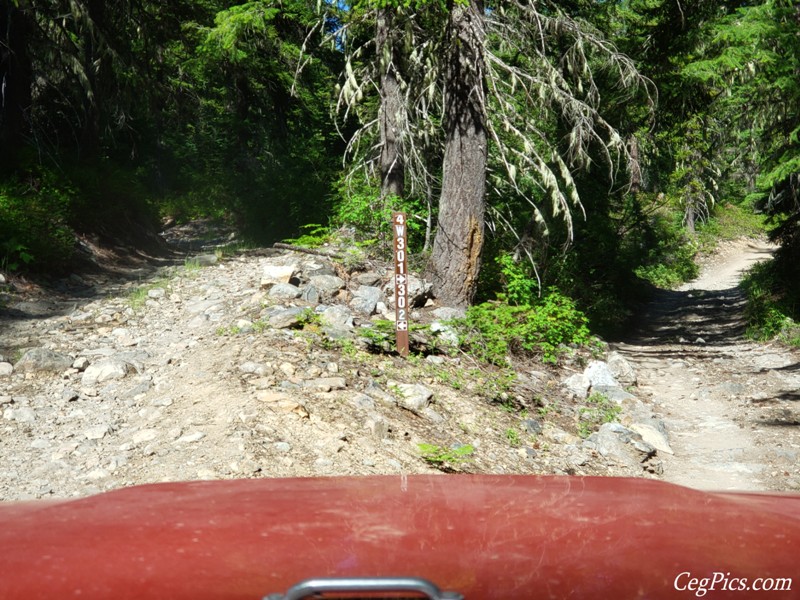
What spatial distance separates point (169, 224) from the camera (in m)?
25.5

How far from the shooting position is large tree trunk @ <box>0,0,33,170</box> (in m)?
14.5

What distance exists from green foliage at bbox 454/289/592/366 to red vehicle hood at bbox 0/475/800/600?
27.0ft

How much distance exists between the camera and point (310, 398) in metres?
7.47

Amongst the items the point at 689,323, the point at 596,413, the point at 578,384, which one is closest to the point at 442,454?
the point at 596,413

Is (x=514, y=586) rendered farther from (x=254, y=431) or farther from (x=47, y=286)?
(x=47, y=286)

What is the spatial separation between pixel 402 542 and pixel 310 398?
5.80 m

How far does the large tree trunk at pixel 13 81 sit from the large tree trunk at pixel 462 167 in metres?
8.25

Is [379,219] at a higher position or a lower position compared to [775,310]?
higher

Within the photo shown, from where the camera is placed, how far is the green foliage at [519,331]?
424 inches

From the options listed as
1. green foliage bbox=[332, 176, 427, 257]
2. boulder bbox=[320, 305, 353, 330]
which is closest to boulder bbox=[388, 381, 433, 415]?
boulder bbox=[320, 305, 353, 330]

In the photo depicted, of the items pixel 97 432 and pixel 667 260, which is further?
pixel 667 260

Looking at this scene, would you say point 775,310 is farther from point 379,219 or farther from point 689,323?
point 379,219

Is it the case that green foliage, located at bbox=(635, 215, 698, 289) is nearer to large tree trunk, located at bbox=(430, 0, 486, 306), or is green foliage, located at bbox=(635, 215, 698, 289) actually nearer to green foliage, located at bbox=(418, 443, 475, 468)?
large tree trunk, located at bbox=(430, 0, 486, 306)

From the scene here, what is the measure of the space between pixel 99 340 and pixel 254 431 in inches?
170
